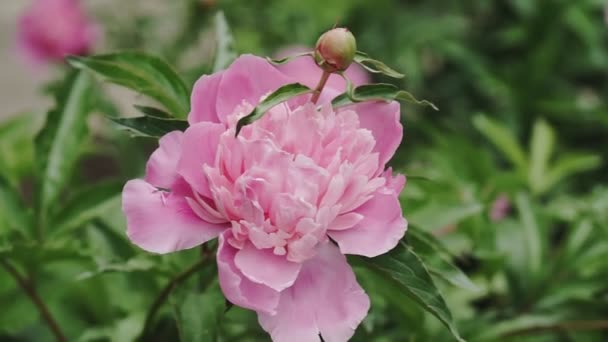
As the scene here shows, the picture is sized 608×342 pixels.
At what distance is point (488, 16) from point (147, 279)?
1057 millimetres

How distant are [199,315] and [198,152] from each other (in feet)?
0.44

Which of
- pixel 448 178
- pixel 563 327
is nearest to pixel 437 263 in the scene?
pixel 563 327

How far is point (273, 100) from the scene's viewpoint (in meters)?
0.50

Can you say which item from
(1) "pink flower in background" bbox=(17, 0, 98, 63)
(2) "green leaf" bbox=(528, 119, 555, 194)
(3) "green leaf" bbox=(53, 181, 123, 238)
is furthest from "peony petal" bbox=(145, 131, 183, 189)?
(1) "pink flower in background" bbox=(17, 0, 98, 63)

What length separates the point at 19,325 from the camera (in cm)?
80

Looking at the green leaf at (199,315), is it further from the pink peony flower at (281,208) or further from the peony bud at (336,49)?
the peony bud at (336,49)

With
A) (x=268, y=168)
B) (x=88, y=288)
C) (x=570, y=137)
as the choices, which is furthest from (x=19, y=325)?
(x=570, y=137)

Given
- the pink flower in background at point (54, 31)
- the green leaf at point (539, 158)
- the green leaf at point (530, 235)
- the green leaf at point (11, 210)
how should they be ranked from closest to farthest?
the green leaf at point (11, 210), the green leaf at point (530, 235), the green leaf at point (539, 158), the pink flower in background at point (54, 31)

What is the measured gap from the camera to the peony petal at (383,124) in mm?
539

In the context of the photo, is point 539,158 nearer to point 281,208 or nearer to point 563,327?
point 563,327

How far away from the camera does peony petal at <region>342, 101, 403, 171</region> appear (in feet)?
1.77

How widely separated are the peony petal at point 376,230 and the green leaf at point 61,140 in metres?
0.33

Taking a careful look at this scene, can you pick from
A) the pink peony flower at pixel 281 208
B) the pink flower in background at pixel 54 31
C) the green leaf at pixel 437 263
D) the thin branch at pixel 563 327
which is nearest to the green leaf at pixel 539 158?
the thin branch at pixel 563 327

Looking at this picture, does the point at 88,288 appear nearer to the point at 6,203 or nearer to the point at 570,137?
the point at 6,203
